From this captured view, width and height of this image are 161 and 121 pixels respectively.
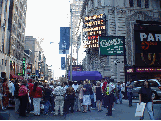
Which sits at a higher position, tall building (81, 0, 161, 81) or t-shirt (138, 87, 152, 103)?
tall building (81, 0, 161, 81)

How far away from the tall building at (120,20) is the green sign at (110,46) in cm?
1710

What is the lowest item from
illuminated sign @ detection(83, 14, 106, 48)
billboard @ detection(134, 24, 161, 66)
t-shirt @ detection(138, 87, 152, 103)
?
t-shirt @ detection(138, 87, 152, 103)

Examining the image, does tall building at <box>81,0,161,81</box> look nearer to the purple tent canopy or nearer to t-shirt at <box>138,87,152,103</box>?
the purple tent canopy

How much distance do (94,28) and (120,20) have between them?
507 cm

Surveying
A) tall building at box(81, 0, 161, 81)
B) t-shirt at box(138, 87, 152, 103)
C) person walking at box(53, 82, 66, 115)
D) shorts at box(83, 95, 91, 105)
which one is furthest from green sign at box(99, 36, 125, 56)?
tall building at box(81, 0, 161, 81)

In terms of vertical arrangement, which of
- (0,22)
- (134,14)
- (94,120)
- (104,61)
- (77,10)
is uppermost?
(77,10)

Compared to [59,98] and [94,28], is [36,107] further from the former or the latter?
[94,28]

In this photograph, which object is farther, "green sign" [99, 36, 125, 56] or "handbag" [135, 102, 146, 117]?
"green sign" [99, 36, 125, 56]

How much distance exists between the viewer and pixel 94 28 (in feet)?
142

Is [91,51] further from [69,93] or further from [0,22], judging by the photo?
[69,93]

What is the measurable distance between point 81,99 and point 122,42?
11244mm

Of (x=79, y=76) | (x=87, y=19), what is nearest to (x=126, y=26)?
(x=87, y=19)

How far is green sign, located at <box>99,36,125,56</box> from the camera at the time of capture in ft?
79.7

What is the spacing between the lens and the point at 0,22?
3741 cm
